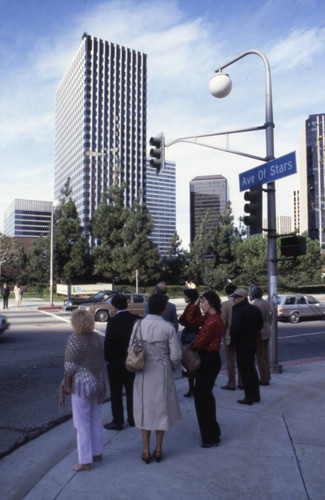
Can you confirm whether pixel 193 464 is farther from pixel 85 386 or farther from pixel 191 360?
pixel 85 386

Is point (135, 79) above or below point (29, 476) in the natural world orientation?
above

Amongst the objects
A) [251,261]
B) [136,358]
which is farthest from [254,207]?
[251,261]

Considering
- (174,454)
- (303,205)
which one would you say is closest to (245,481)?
(174,454)

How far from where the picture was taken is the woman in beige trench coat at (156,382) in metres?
4.06

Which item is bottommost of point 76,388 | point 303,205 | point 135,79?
point 76,388

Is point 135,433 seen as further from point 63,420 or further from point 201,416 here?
point 63,420

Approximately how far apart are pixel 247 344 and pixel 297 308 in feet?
45.0

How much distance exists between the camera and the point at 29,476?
4.08 meters

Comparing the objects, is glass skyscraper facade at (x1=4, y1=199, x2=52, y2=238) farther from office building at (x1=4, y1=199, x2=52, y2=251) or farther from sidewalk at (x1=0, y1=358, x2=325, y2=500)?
sidewalk at (x1=0, y1=358, x2=325, y2=500)

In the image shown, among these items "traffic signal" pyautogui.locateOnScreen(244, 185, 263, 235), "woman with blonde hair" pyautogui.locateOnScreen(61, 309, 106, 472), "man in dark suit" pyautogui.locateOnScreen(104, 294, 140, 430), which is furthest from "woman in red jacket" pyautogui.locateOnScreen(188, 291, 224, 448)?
"traffic signal" pyautogui.locateOnScreen(244, 185, 263, 235)

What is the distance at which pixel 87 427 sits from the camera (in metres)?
4.06

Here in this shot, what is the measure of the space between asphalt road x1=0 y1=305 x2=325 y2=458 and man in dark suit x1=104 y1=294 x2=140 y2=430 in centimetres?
108

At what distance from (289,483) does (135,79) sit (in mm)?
170679

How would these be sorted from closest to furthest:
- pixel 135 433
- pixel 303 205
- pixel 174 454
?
pixel 174 454 → pixel 135 433 → pixel 303 205
